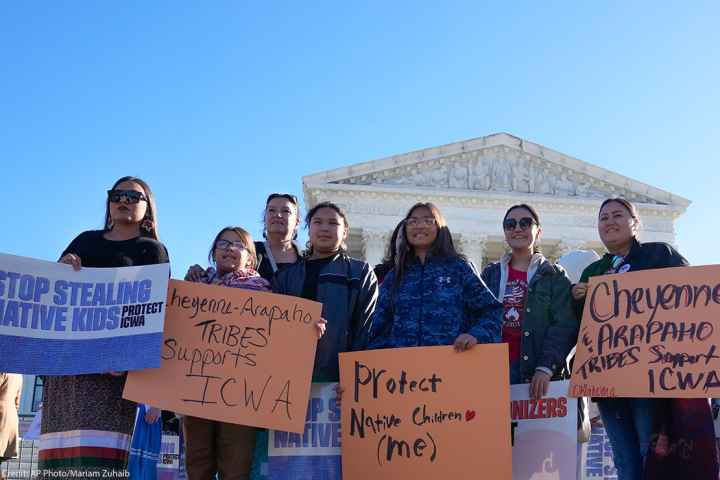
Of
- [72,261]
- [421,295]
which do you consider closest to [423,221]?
[421,295]

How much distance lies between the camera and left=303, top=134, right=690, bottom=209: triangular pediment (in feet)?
120

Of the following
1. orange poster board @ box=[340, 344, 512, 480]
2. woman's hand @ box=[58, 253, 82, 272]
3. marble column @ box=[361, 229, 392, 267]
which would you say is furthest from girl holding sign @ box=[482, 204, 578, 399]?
marble column @ box=[361, 229, 392, 267]

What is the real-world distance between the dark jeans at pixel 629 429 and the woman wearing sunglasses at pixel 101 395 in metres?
2.77

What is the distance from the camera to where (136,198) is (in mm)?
4445

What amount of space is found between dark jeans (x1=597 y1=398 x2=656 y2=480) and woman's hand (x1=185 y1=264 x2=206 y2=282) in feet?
8.34

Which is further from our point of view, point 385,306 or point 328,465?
point 385,306

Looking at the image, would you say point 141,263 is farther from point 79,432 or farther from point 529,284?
point 529,284

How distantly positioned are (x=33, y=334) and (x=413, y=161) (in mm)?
32770

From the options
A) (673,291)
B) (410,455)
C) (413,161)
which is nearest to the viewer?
(410,455)

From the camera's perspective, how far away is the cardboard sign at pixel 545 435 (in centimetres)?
430

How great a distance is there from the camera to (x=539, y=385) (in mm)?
4414

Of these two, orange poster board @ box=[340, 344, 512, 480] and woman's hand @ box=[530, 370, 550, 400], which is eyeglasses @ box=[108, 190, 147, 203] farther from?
woman's hand @ box=[530, 370, 550, 400]

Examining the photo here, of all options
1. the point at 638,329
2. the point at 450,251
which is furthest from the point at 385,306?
the point at 638,329

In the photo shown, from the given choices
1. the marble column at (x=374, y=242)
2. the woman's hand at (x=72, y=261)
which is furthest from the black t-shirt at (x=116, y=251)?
the marble column at (x=374, y=242)
